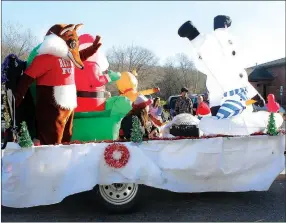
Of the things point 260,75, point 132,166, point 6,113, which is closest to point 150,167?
point 132,166

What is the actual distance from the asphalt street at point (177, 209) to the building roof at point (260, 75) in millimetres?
28993

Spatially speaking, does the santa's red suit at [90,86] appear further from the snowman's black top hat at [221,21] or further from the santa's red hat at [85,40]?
the snowman's black top hat at [221,21]

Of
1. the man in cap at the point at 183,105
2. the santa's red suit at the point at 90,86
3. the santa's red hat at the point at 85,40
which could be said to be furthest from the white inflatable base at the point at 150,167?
the man in cap at the point at 183,105

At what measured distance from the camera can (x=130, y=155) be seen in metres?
4.24

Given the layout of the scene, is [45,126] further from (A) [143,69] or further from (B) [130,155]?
(A) [143,69]

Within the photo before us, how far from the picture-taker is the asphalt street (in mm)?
4281

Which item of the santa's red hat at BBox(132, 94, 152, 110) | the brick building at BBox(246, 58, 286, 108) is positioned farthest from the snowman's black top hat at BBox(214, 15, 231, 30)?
the brick building at BBox(246, 58, 286, 108)

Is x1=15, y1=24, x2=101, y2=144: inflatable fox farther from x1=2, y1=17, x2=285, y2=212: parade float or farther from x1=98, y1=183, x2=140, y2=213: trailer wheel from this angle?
x1=98, y1=183, x2=140, y2=213: trailer wheel

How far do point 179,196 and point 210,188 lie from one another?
73cm

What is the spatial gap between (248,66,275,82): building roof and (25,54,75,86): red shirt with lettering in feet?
97.2

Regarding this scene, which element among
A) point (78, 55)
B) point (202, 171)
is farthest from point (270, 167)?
point (78, 55)

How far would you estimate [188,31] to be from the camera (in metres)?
5.19

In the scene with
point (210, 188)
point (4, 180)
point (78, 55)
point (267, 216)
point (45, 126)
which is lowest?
point (267, 216)

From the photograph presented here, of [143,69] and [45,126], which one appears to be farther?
[143,69]
